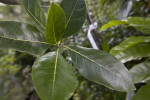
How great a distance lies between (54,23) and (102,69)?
0.18 metres

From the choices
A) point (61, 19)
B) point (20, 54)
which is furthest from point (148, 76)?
point (20, 54)

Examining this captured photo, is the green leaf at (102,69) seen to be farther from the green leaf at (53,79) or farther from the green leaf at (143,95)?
the green leaf at (143,95)

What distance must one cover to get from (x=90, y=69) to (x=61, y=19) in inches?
6.1

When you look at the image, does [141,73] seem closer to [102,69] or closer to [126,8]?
[102,69]

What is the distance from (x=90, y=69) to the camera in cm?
36

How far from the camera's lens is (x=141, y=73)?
573 mm

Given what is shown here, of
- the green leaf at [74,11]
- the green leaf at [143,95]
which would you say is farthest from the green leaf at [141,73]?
the green leaf at [74,11]

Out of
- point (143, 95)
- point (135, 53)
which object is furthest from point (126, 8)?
point (143, 95)

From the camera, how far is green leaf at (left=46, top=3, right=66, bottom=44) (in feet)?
1.05

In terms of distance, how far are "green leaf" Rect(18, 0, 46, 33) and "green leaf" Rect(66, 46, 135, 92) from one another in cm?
12

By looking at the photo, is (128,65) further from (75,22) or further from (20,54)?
(20,54)

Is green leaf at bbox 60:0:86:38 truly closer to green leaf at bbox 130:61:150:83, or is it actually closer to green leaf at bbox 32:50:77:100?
green leaf at bbox 32:50:77:100

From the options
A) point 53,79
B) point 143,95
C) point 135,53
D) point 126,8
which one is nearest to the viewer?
point 53,79

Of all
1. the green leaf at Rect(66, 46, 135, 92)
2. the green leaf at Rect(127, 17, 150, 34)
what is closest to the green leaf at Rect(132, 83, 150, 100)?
the green leaf at Rect(66, 46, 135, 92)
